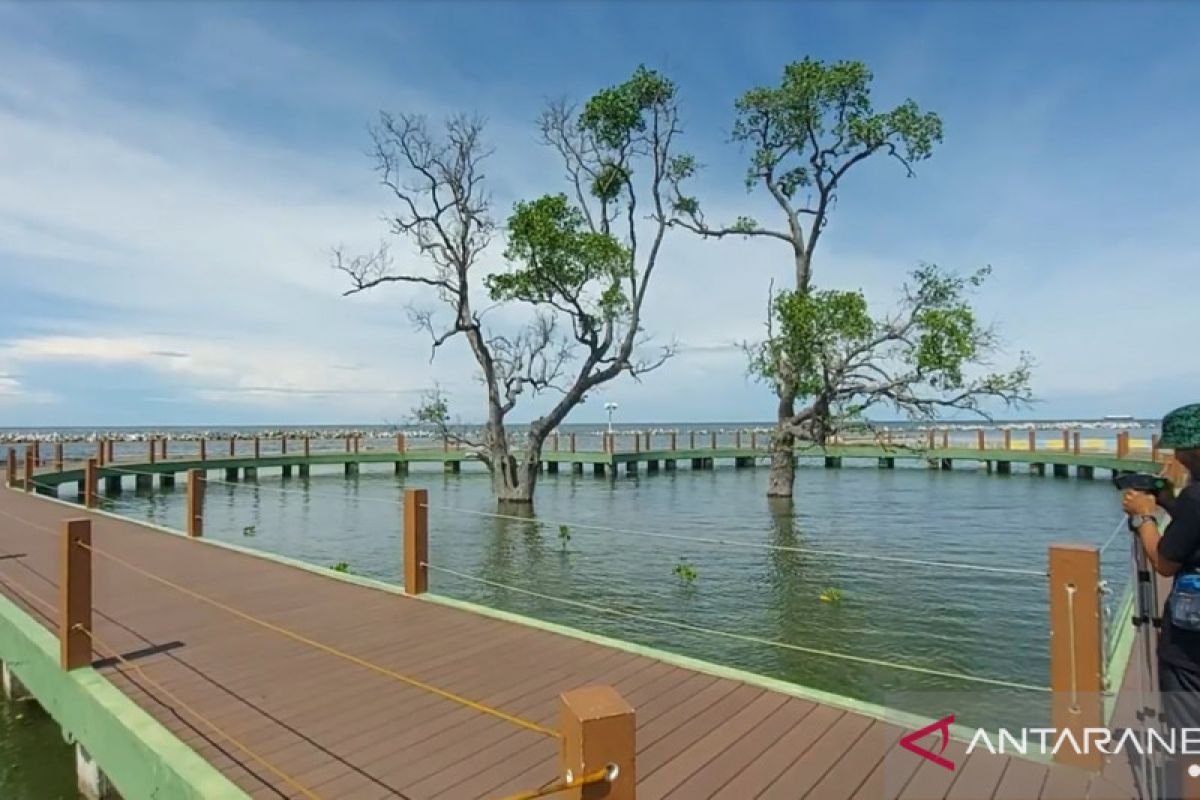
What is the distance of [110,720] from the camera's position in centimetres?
361

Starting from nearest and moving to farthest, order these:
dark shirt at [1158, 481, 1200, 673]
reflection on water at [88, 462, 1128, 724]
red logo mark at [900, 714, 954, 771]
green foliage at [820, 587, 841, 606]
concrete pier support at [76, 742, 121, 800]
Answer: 1. dark shirt at [1158, 481, 1200, 673]
2. red logo mark at [900, 714, 954, 771]
3. concrete pier support at [76, 742, 121, 800]
4. reflection on water at [88, 462, 1128, 724]
5. green foliage at [820, 587, 841, 606]

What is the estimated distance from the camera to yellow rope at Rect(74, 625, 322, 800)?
2.94 m

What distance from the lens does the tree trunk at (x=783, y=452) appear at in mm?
20453

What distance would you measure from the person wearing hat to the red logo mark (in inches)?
33.4

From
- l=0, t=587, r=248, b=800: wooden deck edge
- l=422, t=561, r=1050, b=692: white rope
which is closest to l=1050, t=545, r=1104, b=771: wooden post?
l=422, t=561, r=1050, b=692: white rope

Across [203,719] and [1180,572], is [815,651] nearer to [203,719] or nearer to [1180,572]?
[1180,572]

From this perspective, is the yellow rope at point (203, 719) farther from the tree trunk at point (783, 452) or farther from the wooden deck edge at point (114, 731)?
the tree trunk at point (783, 452)

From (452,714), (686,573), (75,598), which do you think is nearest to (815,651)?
(452,714)

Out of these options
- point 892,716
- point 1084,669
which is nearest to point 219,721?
point 892,716

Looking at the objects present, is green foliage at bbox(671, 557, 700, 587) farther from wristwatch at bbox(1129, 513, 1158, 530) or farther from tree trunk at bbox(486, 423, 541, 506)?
tree trunk at bbox(486, 423, 541, 506)

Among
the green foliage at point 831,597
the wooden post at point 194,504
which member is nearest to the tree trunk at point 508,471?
the wooden post at point 194,504

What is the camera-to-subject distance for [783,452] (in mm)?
20531

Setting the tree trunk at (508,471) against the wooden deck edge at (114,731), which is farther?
the tree trunk at (508,471)

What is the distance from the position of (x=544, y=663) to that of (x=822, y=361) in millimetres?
15592
